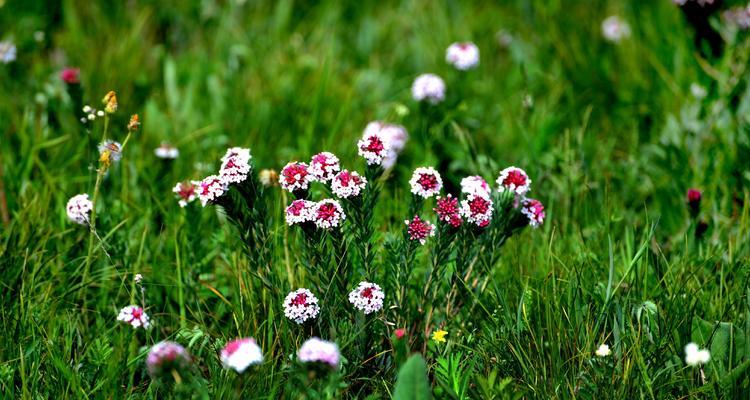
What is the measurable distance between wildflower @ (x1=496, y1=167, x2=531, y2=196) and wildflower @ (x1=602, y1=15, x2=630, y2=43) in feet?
7.18

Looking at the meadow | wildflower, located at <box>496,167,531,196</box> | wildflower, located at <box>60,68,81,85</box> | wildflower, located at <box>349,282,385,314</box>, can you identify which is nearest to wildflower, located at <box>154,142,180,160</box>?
the meadow

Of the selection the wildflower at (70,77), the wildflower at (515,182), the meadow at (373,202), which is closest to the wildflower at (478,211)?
the meadow at (373,202)

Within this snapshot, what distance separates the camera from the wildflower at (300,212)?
1.92 metres

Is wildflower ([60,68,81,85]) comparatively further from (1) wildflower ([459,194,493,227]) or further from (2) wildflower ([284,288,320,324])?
(1) wildflower ([459,194,493,227])

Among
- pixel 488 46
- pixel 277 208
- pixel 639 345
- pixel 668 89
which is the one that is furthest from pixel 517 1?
pixel 639 345

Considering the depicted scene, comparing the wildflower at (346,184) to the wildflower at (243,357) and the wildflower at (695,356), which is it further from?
the wildflower at (695,356)

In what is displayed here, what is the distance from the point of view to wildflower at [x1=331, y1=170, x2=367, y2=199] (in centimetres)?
195

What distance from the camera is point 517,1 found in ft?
15.0

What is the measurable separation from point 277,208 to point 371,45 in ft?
7.05

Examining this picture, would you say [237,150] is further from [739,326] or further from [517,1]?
[517,1]

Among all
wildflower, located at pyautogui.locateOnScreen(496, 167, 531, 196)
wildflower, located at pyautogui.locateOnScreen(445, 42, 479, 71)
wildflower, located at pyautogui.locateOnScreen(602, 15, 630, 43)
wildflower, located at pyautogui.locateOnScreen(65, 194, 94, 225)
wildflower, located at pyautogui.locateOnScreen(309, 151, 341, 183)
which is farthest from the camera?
wildflower, located at pyautogui.locateOnScreen(602, 15, 630, 43)

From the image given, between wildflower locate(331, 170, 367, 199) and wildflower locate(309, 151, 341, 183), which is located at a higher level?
wildflower locate(309, 151, 341, 183)

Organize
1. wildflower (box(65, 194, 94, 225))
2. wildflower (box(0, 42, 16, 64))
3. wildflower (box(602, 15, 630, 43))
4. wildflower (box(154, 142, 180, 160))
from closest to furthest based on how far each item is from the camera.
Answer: wildflower (box(65, 194, 94, 225)) < wildflower (box(154, 142, 180, 160)) < wildflower (box(0, 42, 16, 64)) < wildflower (box(602, 15, 630, 43))

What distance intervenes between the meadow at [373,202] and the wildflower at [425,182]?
20 millimetres
